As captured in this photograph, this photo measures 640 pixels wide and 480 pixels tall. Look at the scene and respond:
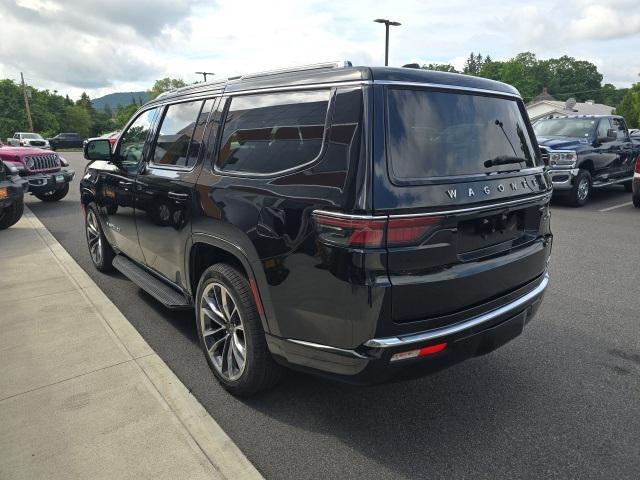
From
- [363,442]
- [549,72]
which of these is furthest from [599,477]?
[549,72]

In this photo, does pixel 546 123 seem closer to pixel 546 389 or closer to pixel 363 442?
pixel 546 389

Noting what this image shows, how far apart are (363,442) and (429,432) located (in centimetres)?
38

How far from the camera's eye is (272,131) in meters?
2.67

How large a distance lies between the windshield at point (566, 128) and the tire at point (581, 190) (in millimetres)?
1067

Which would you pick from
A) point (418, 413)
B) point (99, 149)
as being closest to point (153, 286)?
point (99, 149)

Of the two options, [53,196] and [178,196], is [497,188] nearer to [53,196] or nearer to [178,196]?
[178,196]

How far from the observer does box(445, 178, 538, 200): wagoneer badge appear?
2.33m

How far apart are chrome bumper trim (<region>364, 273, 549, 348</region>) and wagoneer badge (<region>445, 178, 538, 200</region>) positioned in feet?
2.08

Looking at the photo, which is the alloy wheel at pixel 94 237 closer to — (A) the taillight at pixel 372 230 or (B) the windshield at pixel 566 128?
(A) the taillight at pixel 372 230

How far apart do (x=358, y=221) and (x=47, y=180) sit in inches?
423

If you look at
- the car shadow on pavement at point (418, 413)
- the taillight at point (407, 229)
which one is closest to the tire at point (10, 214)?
the car shadow on pavement at point (418, 413)

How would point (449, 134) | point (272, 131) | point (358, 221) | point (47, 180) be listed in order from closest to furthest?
point (358, 221) < point (449, 134) < point (272, 131) < point (47, 180)

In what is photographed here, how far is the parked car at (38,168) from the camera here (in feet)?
34.6

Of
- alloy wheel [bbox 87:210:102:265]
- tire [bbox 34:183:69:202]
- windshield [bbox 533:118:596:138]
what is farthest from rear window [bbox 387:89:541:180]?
tire [bbox 34:183:69:202]
